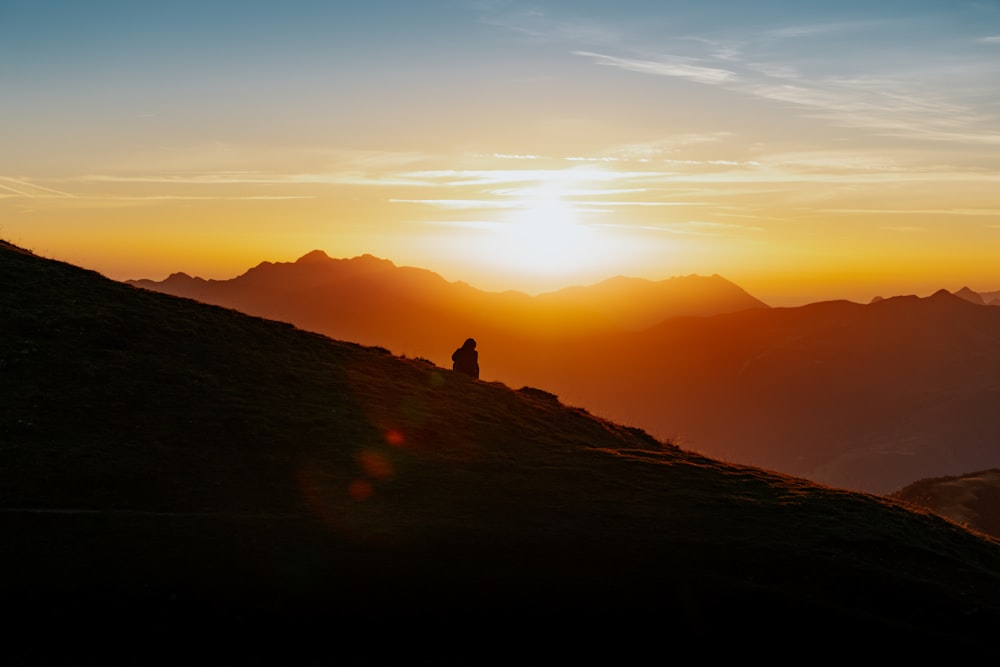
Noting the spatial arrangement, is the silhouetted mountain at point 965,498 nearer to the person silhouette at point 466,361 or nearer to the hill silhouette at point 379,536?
the hill silhouette at point 379,536

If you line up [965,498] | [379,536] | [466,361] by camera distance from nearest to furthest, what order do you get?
1. [379,536]
2. [466,361]
3. [965,498]

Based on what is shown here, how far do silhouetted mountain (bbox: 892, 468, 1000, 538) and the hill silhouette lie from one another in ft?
122

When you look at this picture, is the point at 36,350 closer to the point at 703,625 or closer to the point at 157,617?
the point at 157,617

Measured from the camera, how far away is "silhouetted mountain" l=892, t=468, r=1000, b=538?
64250 mm

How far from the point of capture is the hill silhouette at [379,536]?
717 inches

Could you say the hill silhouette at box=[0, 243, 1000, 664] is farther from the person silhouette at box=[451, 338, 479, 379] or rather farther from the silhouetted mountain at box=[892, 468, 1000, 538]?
the silhouetted mountain at box=[892, 468, 1000, 538]

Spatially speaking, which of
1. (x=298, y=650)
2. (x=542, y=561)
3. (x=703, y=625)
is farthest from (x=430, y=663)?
(x=703, y=625)

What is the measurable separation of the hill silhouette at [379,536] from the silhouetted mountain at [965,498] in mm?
37193

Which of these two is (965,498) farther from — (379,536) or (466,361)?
(379,536)

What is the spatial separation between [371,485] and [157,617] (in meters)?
11.1

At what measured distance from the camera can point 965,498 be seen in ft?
225

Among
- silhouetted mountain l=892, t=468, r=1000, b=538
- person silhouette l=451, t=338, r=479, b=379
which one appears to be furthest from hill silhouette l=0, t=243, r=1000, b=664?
silhouetted mountain l=892, t=468, r=1000, b=538

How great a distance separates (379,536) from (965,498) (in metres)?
64.8

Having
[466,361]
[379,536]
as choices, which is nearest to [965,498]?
[466,361]
